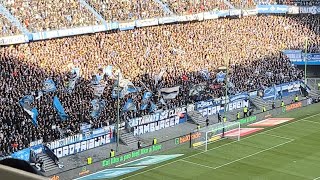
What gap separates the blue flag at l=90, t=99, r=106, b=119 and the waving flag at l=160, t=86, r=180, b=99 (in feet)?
20.2

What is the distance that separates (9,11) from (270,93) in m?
23.9

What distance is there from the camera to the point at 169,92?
4081 cm

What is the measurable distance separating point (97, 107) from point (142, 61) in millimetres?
8644

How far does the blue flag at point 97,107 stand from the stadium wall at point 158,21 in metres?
6.00

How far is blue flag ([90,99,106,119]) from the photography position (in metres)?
35.1

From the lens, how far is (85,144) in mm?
33062

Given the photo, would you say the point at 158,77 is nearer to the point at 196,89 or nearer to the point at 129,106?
the point at 196,89

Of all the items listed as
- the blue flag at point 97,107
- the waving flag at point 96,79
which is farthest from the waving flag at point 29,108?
the waving flag at point 96,79

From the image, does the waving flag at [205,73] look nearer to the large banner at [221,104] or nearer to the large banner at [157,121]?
the large banner at [221,104]

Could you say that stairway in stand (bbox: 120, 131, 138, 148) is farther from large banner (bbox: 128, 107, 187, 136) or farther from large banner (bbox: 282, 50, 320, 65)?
large banner (bbox: 282, 50, 320, 65)

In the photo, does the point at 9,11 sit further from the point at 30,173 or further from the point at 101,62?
the point at 30,173

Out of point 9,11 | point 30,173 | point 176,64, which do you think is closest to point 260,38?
point 176,64

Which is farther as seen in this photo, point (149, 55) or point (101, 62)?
point (149, 55)

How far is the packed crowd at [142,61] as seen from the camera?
32.2 metres
